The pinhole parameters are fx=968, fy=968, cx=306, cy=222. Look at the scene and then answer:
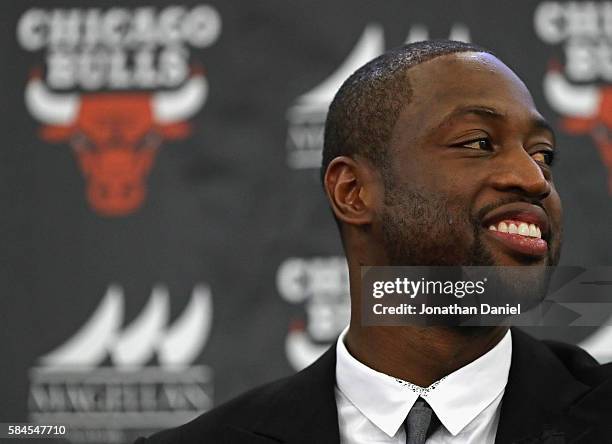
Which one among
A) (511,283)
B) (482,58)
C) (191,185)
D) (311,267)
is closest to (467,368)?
(511,283)

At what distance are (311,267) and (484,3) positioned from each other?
64 centimetres

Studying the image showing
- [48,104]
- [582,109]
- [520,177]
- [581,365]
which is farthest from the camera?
[48,104]

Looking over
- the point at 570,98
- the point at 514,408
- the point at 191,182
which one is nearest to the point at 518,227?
the point at 514,408

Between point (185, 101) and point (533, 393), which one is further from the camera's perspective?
point (185, 101)

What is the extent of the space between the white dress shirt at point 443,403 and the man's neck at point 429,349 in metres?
0.01

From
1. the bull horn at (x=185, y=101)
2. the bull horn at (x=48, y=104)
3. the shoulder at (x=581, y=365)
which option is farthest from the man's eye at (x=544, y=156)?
the bull horn at (x=48, y=104)

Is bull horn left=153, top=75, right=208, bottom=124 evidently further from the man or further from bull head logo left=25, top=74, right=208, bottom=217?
the man

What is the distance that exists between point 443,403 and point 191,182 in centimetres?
101

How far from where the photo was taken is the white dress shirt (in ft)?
3.58

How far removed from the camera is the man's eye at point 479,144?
1092 mm

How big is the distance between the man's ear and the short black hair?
15 millimetres

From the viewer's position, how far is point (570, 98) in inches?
75.1

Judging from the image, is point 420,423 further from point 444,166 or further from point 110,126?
point 110,126

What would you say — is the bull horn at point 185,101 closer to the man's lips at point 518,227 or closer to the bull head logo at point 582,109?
the bull head logo at point 582,109
